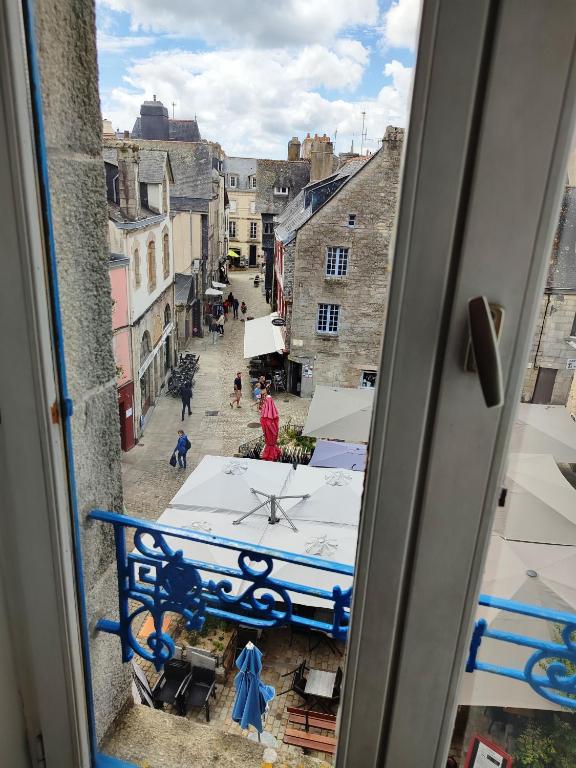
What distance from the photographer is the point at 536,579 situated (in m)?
0.80

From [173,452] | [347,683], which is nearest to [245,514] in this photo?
[173,452]

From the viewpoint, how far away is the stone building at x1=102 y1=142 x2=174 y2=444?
13.3 ft

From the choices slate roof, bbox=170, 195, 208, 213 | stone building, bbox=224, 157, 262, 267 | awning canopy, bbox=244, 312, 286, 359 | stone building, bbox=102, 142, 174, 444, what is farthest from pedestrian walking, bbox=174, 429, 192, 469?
stone building, bbox=224, 157, 262, 267

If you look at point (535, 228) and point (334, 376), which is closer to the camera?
point (535, 228)

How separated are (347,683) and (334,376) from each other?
6.17 meters

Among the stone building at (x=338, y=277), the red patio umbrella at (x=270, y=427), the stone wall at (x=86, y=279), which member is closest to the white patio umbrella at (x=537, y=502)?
the stone wall at (x=86, y=279)

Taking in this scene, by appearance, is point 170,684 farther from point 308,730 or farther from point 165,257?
point 165,257

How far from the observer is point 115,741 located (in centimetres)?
113

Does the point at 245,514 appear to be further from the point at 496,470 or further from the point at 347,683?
the point at 496,470

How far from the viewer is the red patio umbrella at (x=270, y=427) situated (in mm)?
4574

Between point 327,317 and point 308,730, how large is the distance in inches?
204

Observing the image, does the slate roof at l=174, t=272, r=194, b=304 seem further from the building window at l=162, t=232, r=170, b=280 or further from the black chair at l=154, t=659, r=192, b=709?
the black chair at l=154, t=659, r=192, b=709

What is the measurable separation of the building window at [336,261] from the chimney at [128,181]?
3.04 m

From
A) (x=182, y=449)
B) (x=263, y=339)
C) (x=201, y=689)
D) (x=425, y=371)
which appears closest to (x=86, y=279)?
(x=425, y=371)
